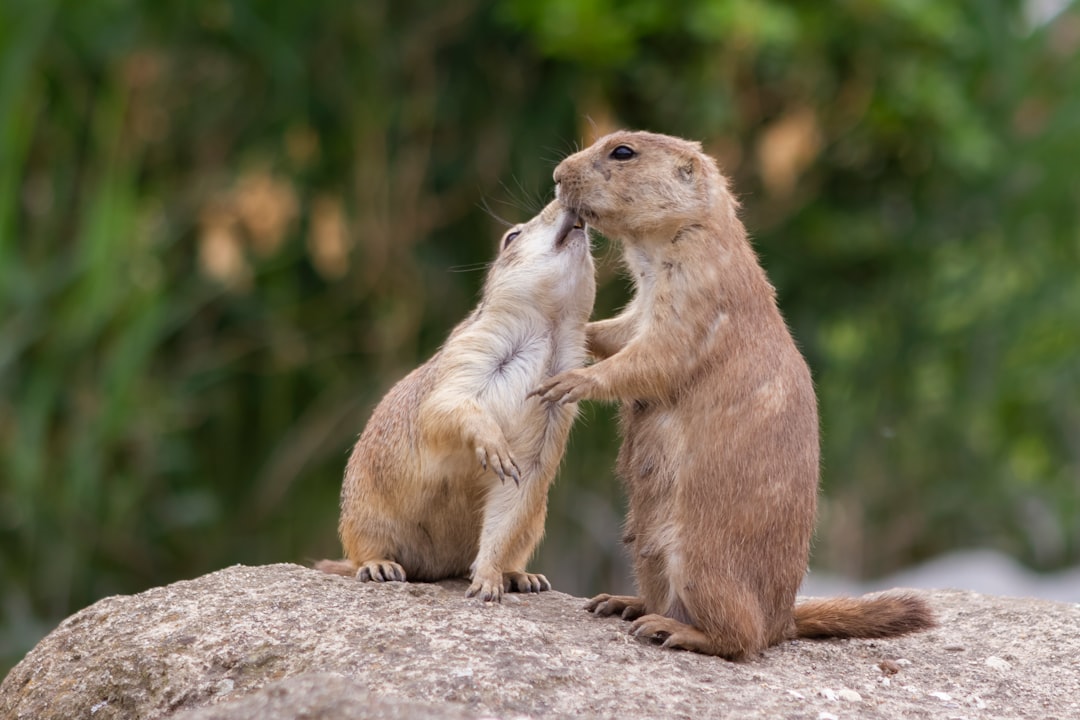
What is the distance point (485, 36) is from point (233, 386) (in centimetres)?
404

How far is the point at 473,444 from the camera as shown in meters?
6.17

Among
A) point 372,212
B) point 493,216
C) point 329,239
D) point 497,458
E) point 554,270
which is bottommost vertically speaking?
point 497,458

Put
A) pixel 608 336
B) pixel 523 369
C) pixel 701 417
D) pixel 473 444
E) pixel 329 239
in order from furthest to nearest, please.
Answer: pixel 329 239
pixel 608 336
pixel 523 369
pixel 473 444
pixel 701 417

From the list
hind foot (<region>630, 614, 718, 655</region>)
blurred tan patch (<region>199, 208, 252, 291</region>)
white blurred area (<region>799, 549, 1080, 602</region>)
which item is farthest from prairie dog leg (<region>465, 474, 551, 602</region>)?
white blurred area (<region>799, 549, 1080, 602</region>)

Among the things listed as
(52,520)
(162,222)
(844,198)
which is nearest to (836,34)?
(844,198)

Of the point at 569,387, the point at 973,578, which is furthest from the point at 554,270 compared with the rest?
the point at 973,578

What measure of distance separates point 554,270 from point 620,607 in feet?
5.02

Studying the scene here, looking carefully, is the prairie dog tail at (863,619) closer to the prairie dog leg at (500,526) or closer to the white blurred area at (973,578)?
the prairie dog leg at (500,526)

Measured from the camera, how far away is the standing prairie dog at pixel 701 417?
5844 mm

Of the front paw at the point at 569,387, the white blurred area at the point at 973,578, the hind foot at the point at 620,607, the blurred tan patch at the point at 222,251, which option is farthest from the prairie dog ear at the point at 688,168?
the white blurred area at the point at 973,578

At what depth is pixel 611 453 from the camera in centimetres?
1435

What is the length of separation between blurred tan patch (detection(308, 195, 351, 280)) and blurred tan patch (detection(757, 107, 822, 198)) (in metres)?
4.07

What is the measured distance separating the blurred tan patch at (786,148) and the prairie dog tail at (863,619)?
810 cm

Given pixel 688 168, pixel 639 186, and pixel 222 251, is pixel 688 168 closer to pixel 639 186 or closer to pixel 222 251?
pixel 639 186
